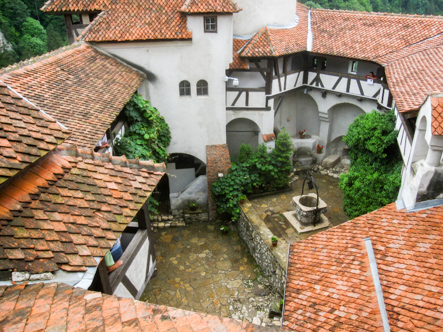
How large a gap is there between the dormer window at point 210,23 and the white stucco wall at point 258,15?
250cm

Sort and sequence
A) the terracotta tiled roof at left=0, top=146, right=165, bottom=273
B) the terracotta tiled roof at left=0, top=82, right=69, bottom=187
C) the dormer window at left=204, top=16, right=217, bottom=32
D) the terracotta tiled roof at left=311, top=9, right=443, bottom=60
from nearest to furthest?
1. the terracotta tiled roof at left=0, top=146, right=165, bottom=273
2. the terracotta tiled roof at left=0, top=82, right=69, bottom=187
3. the dormer window at left=204, top=16, right=217, bottom=32
4. the terracotta tiled roof at left=311, top=9, right=443, bottom=60

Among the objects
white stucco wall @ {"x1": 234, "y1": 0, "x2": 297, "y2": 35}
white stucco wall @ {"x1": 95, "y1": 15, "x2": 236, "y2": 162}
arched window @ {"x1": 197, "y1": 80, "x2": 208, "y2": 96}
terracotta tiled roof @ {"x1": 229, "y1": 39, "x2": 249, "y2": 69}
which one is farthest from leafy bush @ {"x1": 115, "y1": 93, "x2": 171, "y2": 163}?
white stucco wall @ {"x1": 234, "y1": 0, "x2": 297, "y2": 35}

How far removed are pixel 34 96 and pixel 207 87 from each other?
25.1ft

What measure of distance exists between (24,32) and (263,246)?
1537 inches

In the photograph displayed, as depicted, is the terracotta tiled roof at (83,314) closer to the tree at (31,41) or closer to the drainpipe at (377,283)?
the drainpipe at (377,283)

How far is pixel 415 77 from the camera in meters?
10.9

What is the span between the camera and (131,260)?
7098 mm

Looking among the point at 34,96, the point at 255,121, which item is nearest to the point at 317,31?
the point at 255,121

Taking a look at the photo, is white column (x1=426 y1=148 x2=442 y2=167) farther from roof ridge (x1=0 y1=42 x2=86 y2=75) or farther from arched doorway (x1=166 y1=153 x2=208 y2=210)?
roof ridge (x1=0 y1=42 x2=86 y2=75)

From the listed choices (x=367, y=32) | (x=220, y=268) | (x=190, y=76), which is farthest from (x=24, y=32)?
(x=220, y=268)

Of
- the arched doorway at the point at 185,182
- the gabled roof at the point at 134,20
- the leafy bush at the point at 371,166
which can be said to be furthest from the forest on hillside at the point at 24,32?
the leafy bush at the point at 371,166

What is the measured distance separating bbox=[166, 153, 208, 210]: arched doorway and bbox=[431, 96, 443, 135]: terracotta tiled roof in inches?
421

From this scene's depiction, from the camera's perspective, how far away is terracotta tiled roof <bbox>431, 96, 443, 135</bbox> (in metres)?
7.28

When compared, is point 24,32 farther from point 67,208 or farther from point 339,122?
point 67,208
